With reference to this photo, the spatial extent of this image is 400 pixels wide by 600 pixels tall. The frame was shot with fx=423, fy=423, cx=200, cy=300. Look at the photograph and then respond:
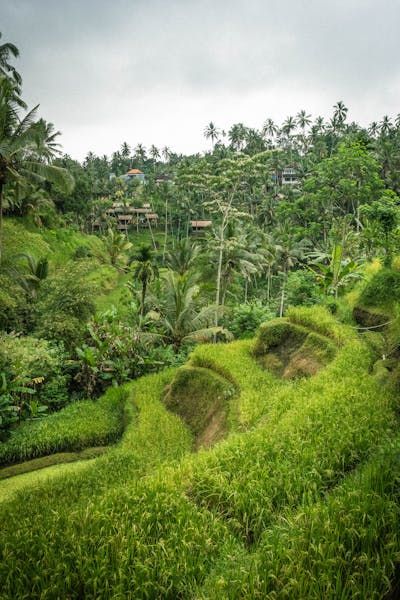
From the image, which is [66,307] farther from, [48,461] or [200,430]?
[200,430]

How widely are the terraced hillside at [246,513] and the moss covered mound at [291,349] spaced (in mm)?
839

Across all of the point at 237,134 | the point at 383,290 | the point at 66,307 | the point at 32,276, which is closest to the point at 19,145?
the point at 66,307

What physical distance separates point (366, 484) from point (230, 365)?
701cm

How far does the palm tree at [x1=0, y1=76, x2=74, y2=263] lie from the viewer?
12.6 meters

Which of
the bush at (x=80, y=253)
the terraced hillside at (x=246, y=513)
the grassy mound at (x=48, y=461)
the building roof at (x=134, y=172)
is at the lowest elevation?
the grassy mound at (x=48, y=461)

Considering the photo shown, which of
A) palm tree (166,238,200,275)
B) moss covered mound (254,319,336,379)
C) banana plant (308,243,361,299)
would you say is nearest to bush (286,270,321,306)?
banana plant (308,243,361,299)

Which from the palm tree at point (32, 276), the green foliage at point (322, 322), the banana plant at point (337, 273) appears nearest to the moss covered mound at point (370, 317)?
the green foliage at point (322, 322)

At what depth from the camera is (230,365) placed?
11.3 meters

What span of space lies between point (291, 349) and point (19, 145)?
33.1 ft

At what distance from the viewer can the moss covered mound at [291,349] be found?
9891 millimetres

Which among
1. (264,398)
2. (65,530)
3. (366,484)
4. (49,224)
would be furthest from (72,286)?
(49,224)

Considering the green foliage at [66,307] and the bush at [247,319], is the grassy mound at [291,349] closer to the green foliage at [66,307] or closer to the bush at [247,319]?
the bush at [247,319]

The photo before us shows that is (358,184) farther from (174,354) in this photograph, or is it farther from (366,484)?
(366,484)

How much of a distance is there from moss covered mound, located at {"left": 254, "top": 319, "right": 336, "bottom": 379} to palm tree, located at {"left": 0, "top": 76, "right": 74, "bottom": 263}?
845 centimetres
